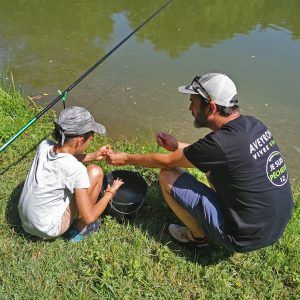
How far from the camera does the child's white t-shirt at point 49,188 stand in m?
2.65

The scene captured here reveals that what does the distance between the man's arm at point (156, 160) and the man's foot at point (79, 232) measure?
0.58m

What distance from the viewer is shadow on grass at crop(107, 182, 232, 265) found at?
→ 2967mm

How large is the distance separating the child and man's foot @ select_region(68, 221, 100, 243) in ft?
0.36

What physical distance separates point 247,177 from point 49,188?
4.40 ft

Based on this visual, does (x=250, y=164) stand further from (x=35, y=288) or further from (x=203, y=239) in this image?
(x=35, y=288)

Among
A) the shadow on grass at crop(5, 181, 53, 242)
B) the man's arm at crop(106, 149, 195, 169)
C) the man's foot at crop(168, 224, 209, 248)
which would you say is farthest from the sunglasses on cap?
the shadow on grass at crop(5, 181, 53, 242)

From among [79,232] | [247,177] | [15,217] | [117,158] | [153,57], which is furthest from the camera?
[153,57]

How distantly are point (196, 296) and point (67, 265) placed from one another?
93 cm

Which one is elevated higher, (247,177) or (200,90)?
(200,90)

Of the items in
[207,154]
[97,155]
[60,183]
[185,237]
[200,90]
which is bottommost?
[185,237]

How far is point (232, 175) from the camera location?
2541 mm

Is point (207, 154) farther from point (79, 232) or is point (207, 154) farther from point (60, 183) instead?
point (79, 232)

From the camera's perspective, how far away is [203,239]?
2.99 meters

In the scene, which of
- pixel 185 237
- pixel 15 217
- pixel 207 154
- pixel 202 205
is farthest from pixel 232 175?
pixel 15 217
